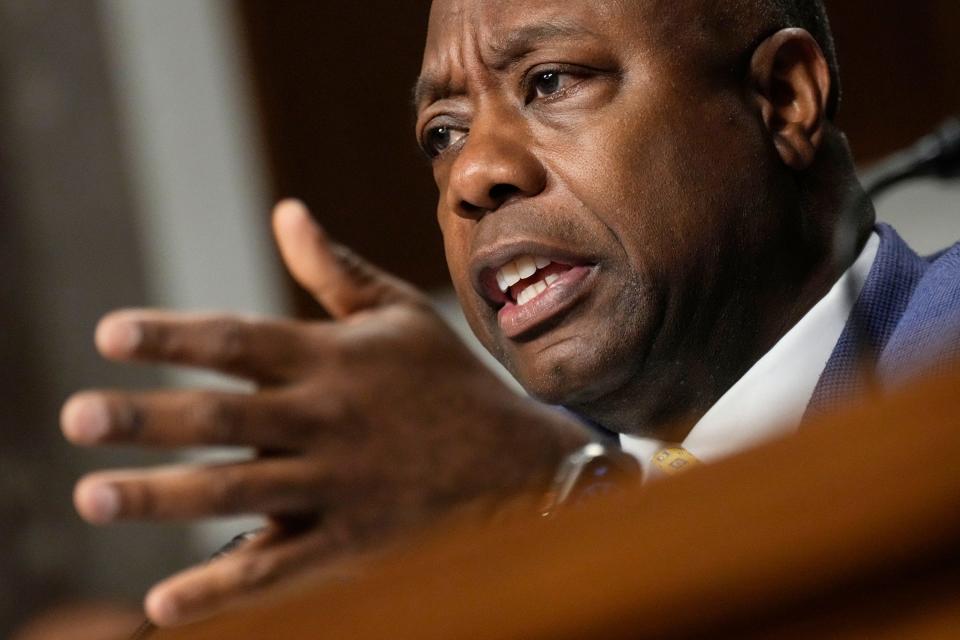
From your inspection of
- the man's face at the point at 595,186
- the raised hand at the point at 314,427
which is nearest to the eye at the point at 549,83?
the man's face at the point at 595,186

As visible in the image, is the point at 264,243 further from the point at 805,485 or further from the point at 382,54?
the point at 805,485

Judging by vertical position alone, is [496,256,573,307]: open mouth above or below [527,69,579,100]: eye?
below

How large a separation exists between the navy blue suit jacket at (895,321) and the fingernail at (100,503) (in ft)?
0.96

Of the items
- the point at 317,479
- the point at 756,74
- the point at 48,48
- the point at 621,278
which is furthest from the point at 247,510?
the point at 48,48

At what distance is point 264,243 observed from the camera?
0.82 meters

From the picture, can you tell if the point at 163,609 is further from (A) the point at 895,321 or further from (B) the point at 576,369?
(A) the point at 895,321

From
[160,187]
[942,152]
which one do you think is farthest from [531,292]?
[160,187]

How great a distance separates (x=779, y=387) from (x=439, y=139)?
0.19 meters

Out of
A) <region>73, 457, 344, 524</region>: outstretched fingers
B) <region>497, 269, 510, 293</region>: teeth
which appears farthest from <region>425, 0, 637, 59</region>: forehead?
<region>73, 457, 344, 524</region>: outstretched fingers

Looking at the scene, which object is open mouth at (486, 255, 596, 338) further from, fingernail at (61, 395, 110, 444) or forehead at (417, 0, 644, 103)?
fingernail at (61, 395, 110, 444)

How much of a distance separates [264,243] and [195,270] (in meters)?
0.05

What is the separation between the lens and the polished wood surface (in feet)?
1.07

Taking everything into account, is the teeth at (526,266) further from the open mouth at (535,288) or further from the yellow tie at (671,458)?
the yellow tie at (671,458)

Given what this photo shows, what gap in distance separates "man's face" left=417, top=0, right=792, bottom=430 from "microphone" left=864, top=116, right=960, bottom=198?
0.22ft
